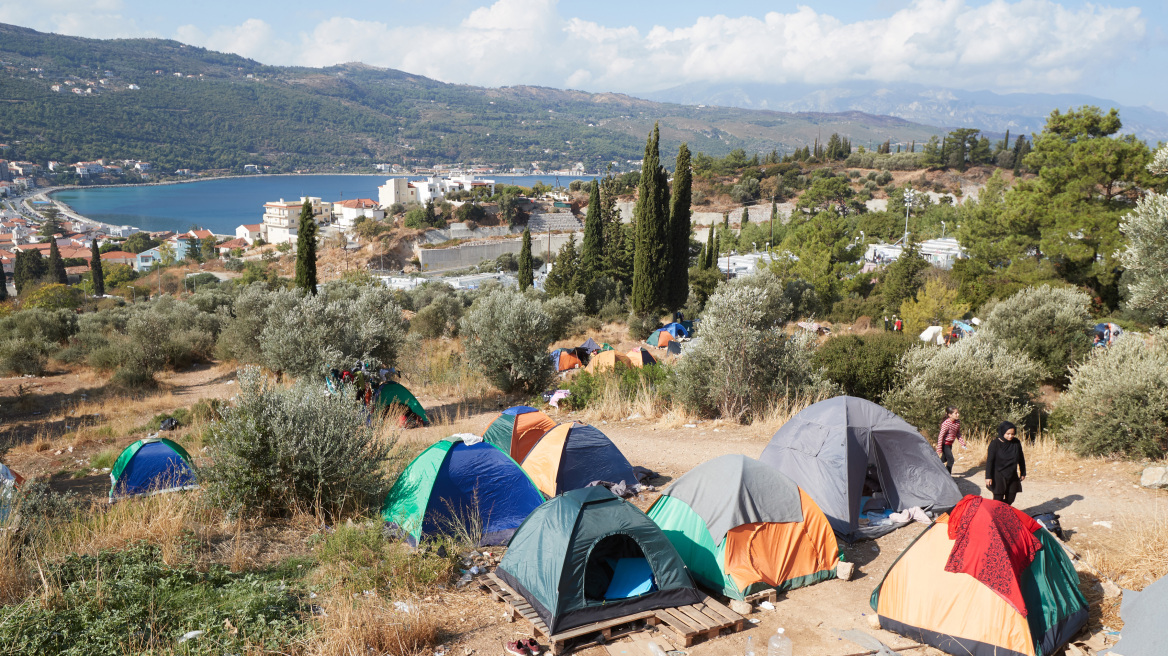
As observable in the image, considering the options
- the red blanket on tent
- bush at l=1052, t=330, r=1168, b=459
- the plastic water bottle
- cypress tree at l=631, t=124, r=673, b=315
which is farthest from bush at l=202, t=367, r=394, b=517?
cypress tree at l=631, t=124, r=673, b=315

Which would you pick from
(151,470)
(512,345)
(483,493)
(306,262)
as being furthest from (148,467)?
(306,262)

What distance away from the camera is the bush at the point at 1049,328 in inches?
569

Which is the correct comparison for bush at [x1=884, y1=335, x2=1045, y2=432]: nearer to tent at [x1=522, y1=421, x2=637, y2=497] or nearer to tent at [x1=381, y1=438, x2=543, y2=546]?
tent at [x1=522, y1=421, x2=637, y2=497]

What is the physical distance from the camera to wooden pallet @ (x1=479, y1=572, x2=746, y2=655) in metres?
5.09

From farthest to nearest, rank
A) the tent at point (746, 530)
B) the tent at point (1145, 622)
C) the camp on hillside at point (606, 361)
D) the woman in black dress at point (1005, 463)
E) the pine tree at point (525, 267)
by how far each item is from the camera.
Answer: the pine tree at point (525, 267), the camp on hillside at point (606, 361), the woman in black dress at point (1005, 463), the tent at point (746, 530), the tent at point (1145, 622)

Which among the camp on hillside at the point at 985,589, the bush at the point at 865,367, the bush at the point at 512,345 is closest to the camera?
the camp on hillside at the point at 985,589

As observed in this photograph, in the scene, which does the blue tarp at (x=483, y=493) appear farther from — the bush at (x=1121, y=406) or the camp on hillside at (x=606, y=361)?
the camp on hillside at (x=606, y=361)

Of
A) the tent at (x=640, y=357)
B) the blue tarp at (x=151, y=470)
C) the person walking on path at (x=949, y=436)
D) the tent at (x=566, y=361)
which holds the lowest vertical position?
the tent at (x=566, y=361)

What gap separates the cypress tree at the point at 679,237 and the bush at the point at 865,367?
16356 mm

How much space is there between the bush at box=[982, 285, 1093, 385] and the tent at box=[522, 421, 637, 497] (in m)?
10.3

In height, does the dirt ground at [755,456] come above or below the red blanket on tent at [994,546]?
below

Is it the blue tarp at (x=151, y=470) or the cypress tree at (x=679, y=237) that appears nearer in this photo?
the blue tarp at (x=151, y=470)

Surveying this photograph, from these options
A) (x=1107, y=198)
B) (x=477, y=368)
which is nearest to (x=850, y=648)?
(x=477, y=368)

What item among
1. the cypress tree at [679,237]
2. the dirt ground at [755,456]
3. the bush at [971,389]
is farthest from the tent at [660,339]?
the bush at [971,389]
